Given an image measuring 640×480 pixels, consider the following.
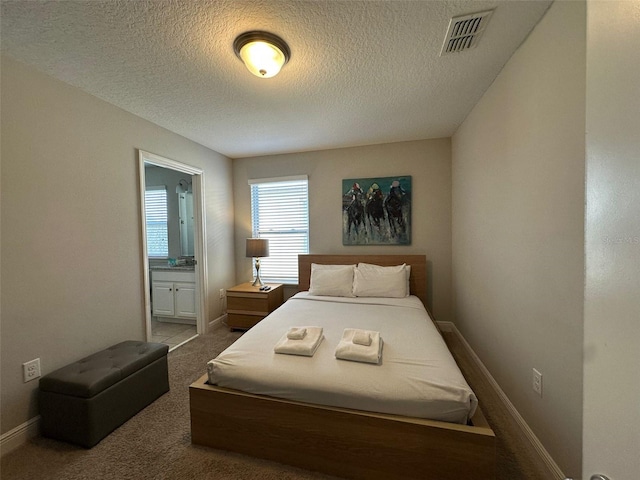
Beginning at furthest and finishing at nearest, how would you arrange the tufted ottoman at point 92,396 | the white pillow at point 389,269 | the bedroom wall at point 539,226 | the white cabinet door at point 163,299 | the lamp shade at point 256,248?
the white cabinet door at point 163,299 → the lamp shade at point 256,248 → the white pillow at point 389,269 → the tufted ottoman at point 92,396 → the bedroom wall at point 539,226

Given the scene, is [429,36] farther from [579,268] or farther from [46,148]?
[46,148]

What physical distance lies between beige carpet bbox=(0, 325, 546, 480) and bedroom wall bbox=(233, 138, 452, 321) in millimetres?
1686

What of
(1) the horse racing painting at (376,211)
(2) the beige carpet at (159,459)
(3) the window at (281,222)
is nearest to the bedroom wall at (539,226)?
(2) the beige carpet at (159,459)

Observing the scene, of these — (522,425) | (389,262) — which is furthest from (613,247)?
(389,262)

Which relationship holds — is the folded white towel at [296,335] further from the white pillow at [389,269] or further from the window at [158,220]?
the window at [158,220]

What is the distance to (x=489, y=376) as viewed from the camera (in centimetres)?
207

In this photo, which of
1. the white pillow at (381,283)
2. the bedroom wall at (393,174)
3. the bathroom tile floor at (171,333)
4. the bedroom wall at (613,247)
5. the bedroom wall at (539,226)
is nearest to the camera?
the bedroom wall at (613,247)

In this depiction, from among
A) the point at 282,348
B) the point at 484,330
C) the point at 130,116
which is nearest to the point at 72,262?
the point at 130,116

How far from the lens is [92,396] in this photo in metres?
1.54

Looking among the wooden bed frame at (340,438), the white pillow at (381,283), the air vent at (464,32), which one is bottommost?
the wooden bed frame at (340,438)

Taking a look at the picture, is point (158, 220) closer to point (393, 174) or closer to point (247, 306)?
point (247, 306)

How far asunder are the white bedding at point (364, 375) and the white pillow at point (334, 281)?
926mm

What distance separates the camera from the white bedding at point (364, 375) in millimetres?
1229

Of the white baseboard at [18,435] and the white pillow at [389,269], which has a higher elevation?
the white pillow at [389,269]
